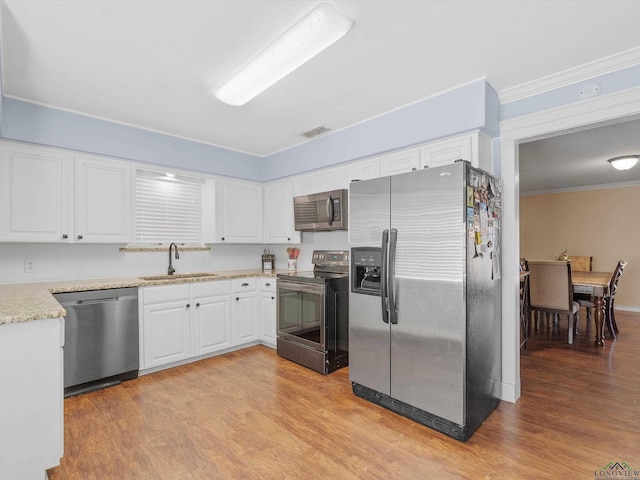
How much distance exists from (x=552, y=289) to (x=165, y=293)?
A: 463cm

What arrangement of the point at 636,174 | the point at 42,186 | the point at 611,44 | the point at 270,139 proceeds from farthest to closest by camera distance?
the point at 636,174
the point at 270,139
the point at 42,186
the point at 611,44

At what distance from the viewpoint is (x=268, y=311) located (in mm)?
4008

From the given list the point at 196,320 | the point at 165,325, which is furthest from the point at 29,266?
the point at 196,320

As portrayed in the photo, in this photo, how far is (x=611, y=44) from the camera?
210 centimetres

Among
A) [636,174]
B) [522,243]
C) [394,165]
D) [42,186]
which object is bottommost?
[522,243]

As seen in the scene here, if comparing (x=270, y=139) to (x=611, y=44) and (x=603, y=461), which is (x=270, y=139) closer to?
(x=611, y=44)

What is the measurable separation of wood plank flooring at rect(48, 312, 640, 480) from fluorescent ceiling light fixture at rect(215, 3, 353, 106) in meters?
2.35

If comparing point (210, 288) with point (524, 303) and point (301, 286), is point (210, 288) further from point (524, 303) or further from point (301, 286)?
point (524, 303)

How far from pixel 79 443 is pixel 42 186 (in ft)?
6.89

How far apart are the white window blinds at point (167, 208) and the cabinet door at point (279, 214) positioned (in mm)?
844

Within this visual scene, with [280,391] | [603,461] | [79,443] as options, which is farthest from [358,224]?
[79,443]

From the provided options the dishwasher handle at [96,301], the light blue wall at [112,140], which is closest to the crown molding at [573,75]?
the light blue wall at [112,140]

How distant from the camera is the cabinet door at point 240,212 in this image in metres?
4.21

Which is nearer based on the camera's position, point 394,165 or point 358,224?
point 358,224
